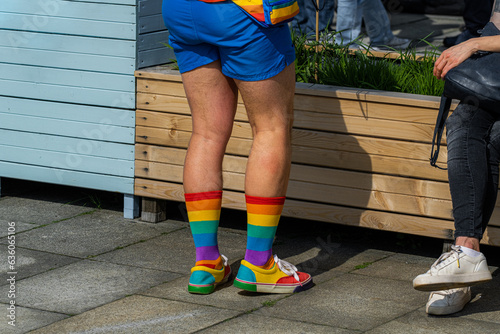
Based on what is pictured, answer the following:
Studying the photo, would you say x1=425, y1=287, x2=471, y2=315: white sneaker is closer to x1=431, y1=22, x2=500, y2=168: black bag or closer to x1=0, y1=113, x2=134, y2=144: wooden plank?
x1=431, y1=22, x2=500, y2=168: black bag

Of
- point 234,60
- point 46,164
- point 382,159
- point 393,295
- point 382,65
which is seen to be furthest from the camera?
point 46,164

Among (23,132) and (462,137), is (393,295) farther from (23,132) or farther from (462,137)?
(23,132)

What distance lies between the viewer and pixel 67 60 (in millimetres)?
4484

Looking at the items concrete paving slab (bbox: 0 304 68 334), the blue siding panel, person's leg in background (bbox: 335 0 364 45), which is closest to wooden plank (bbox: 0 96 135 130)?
the blue siding panel

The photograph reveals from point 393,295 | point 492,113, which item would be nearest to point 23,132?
point 393,295

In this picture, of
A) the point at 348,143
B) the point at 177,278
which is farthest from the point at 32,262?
the point at 348,143

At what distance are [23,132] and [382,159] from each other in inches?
81.8

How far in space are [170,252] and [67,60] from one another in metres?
1.26

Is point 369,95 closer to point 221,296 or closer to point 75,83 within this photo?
point 221,296

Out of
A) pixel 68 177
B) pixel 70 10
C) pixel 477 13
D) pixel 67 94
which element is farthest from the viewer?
pixel 477 13

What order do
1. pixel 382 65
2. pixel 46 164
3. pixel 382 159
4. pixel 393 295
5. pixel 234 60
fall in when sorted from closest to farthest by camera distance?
pixel 234 60 → pixel 393 295 → pixel 382 159 → pixel 382 65 → pixel 46 164

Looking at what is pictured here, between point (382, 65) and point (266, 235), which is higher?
point (382, 65)

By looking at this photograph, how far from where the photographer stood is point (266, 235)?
11.0 feet

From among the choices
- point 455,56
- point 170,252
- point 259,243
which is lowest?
point 170,252
